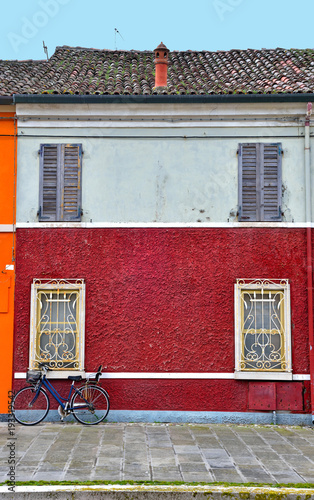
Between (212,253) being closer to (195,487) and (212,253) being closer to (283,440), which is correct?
(283,440)

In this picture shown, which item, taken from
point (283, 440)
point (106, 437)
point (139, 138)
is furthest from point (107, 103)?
point (283, 440)

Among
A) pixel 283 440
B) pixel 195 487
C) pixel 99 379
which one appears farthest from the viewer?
pixel 99 379

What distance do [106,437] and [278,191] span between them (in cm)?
529

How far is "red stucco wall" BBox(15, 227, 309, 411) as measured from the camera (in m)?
10.9

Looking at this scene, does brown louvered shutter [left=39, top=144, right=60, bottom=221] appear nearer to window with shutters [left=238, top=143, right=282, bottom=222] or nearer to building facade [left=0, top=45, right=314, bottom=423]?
building facade [left=0, top=45, right=314, bottom=423]

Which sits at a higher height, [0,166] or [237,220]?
[0,166]

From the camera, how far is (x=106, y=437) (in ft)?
31.5

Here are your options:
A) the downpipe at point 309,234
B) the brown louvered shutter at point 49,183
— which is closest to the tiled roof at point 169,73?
the downpipe at point 309,234

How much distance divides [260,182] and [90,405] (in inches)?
199

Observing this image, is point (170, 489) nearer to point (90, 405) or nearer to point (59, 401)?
point (90, 405)

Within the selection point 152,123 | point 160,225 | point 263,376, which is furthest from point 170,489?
point 152,123

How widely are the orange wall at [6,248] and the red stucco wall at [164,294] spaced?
16 cm

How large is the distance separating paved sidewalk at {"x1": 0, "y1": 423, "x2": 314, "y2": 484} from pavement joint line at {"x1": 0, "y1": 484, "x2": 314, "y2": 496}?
271mm

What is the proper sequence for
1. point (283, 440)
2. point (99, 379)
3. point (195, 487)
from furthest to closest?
point (99, 379), point (283, 440), point (195, 487)
